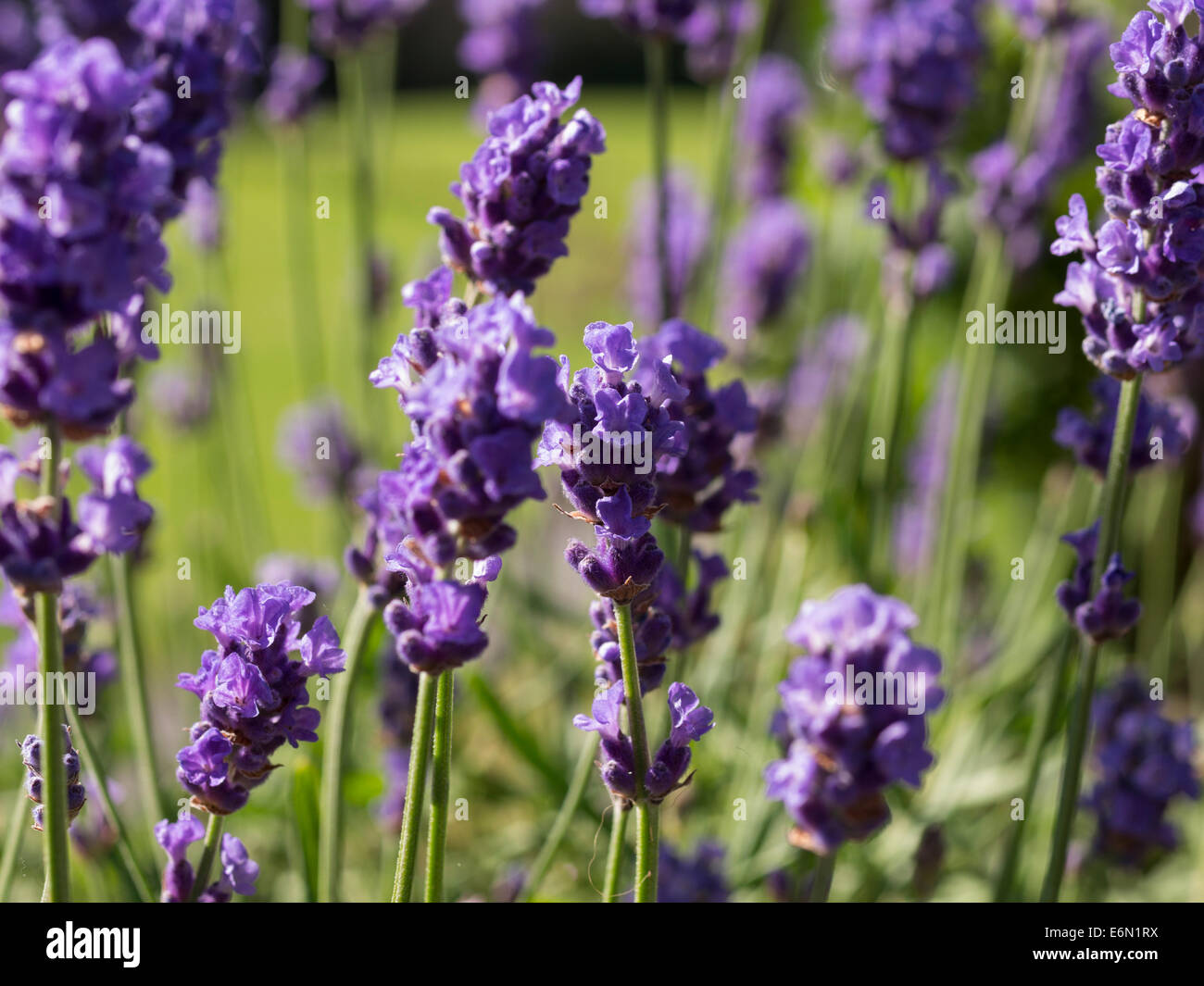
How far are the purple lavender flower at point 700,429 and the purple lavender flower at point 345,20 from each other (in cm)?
135

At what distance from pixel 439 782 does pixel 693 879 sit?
59 cm

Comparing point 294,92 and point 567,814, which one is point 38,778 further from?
point 294,92

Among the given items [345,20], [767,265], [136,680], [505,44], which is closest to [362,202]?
[345,20]

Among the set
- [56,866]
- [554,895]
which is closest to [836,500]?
[554,895]

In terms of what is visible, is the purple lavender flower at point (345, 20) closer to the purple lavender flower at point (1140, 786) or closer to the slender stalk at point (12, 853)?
the slender stalk at point (12, 853)

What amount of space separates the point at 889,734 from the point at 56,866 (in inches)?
26.0

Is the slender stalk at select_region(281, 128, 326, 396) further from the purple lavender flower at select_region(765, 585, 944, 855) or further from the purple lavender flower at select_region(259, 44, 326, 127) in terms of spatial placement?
the purple lavender flower at select_region(765, 585, 944, 855)

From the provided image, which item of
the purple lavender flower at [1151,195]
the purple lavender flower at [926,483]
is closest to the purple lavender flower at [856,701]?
the purple lavender flower at [1151,195]

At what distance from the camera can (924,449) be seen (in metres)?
3.04

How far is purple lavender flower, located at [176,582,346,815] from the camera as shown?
1.03 m

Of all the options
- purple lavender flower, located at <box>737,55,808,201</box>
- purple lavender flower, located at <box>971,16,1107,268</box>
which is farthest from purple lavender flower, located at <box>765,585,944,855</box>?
purple lavender flower, located at <box>737,55,808,201</box>

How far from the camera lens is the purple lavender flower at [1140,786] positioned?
67.4 inches

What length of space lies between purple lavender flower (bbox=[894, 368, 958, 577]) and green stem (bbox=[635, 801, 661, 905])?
1.49 meters
